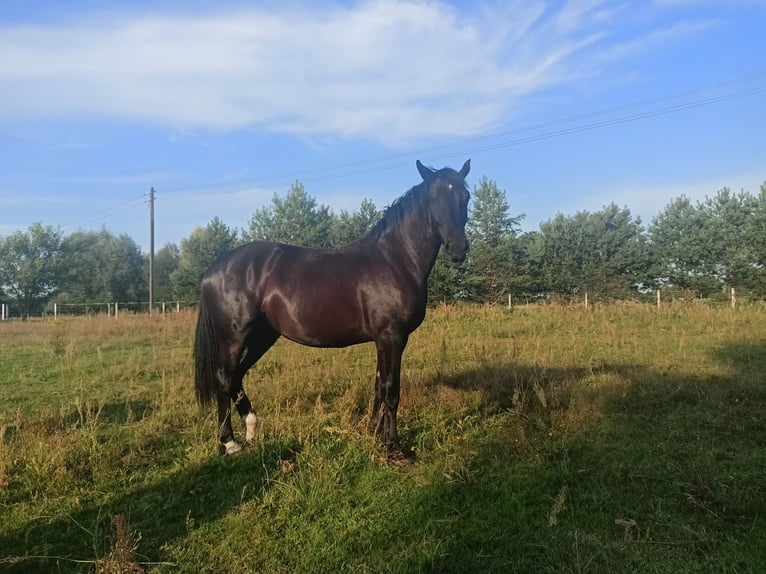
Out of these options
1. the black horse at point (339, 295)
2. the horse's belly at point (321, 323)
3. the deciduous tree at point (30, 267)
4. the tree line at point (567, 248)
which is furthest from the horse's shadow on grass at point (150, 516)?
the deciduous tree at point (30, 267)

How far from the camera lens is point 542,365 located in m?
7.53

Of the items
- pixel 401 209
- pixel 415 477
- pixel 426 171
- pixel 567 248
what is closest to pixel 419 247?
pixel 401 209

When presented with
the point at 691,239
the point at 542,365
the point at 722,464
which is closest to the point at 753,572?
the point at 722,464

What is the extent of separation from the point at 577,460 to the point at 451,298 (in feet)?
95.7

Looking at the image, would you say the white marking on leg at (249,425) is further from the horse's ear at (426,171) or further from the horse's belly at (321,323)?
the horse's ear at (426,171)

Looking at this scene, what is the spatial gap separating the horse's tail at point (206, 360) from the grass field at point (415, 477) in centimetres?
35

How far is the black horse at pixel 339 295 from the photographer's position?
4523mm

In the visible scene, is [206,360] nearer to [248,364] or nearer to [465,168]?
[248,364]

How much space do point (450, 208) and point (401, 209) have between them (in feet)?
1.93

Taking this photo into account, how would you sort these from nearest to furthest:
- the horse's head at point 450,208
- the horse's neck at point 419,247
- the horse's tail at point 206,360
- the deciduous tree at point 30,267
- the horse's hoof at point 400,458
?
1. the horse's hoof at point 400,458
2. the horse's head at point 450,208
3. the horse's neck at point 419,247
4. the horse's tail at point 206,360
5. the deciduous tree at point 30,267

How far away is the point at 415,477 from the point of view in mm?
3879

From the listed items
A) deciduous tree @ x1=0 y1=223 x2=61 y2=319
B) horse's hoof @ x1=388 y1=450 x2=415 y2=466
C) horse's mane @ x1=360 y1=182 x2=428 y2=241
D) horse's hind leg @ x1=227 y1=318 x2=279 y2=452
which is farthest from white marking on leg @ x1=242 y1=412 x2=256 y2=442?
deciduous tree @ x1=0 y1=223 x2=61 y2=319

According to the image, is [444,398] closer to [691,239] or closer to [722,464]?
[722,464]

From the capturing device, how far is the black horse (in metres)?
4.52
